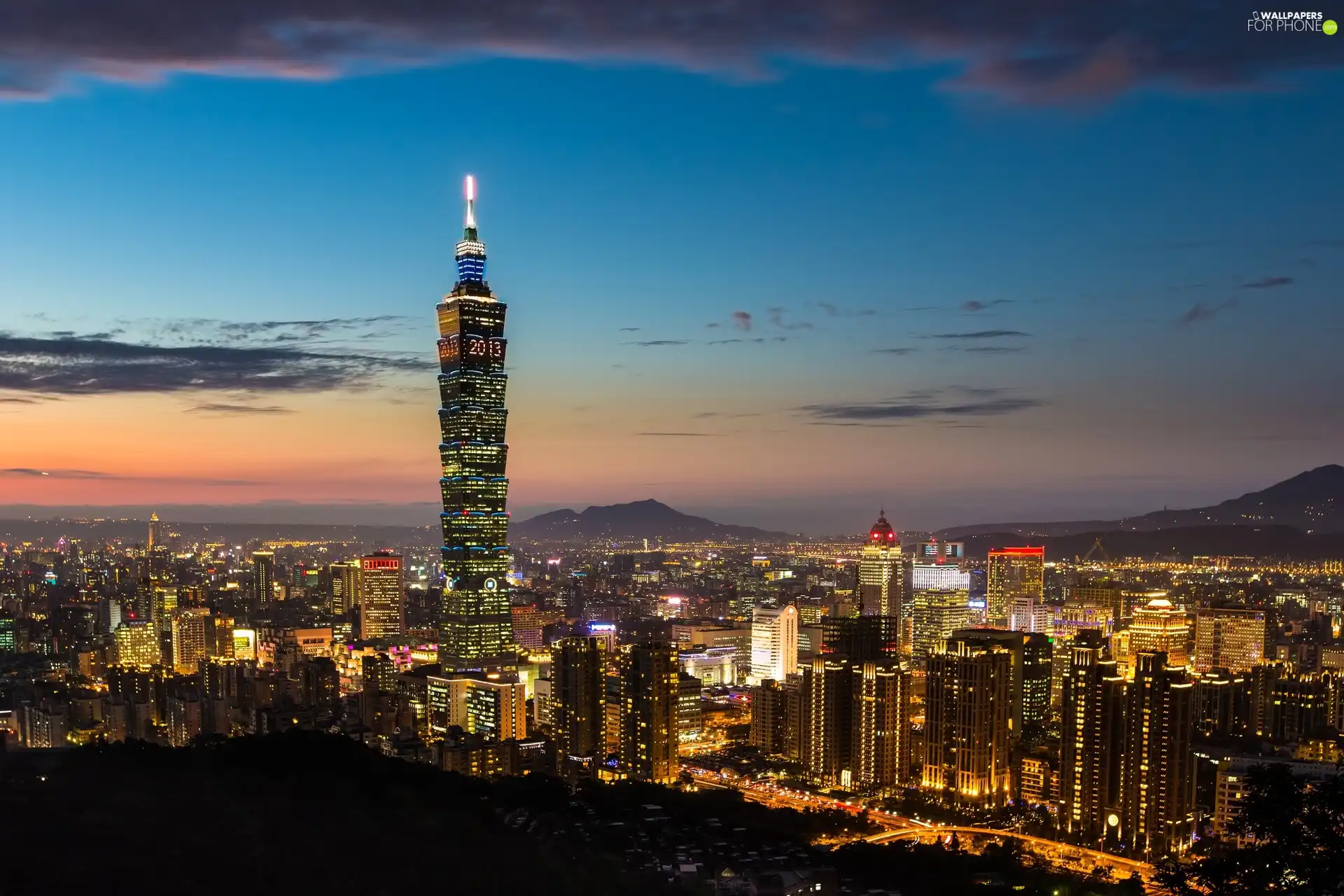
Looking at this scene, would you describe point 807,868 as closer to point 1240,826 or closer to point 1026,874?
point 1026,874

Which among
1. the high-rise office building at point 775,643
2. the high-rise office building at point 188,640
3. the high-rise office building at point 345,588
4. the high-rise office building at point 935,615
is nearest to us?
the high-rise office building at point 775,643

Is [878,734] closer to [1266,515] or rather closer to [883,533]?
[883,533]

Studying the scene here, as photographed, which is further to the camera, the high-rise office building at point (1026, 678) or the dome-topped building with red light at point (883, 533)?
the dome-topped building with red light at point (883, 533)

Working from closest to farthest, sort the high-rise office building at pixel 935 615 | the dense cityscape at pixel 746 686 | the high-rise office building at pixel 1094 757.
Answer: the dense cityscape at pixel 746 686, the high-rise office building at pixel 1094 757, the high-rise office building at pixel 935 615

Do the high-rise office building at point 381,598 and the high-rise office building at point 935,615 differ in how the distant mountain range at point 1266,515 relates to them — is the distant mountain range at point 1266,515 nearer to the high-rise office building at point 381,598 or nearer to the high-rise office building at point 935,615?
Result: the high-rise office building at point 935,615

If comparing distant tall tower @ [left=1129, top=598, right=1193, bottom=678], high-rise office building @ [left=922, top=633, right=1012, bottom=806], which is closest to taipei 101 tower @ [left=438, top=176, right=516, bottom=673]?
high-rise office building @ [left=922, top=633, right=1012, bottom=806]

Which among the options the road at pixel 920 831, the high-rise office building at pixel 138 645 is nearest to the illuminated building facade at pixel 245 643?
the high-rise office building at pixel 138 645
